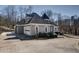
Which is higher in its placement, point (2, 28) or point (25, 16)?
point (25, 16)

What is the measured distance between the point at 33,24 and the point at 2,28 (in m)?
0.33

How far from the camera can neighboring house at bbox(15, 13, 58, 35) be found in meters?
1.87

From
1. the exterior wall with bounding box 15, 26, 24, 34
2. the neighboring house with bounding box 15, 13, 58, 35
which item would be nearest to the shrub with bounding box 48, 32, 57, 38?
the neighboring house with bounding box 15, 13, 58, 35

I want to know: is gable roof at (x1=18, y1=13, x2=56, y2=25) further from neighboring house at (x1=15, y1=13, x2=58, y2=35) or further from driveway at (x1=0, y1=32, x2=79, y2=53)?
driveway at (x1=0, y1=32, x2=79, y2=53)

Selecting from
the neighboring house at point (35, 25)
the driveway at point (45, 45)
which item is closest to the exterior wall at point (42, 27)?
the neighboring house at point (35, 25)

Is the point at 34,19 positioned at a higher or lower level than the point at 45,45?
→ higher

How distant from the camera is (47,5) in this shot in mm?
1879

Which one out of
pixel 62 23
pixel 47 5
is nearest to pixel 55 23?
pixel 62 23

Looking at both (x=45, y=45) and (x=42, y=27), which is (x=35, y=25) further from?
(x=45, y=45)

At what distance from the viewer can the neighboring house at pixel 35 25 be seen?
1873mm

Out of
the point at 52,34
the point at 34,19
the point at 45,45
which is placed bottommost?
the point at 45,45

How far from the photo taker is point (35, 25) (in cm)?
188

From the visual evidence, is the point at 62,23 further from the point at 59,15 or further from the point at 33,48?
the point at 33,48

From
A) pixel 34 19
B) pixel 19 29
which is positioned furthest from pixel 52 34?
pixel 19 29
